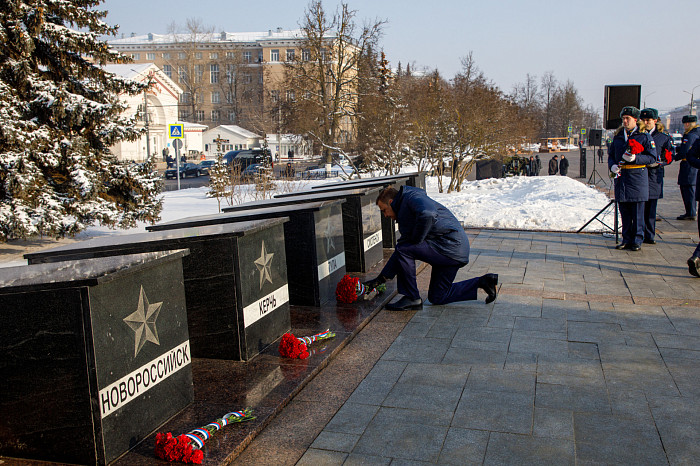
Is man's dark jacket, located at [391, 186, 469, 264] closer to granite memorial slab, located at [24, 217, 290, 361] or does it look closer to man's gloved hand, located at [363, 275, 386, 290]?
man's gloved hand, located at [363, 275, 386, 290]

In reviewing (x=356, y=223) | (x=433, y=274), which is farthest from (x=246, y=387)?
(x=356, y=223)

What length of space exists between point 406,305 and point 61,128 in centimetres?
1002

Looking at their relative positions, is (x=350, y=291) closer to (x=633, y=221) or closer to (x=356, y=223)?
(x=356, y=223)

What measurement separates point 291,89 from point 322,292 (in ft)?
111

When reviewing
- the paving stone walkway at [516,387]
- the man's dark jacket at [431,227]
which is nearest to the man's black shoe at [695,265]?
the paving stone walkway at [516,387]

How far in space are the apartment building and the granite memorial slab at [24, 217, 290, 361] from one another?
87.3 metres

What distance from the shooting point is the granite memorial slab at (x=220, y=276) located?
465 cm

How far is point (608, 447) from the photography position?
3.47m

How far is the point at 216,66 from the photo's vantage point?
10256 cm

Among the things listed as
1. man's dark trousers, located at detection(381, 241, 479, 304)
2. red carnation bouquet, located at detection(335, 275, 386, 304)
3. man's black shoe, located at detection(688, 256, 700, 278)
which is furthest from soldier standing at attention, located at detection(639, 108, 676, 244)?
red carnation bouquet, located at detection(335, 275, 386, 304)

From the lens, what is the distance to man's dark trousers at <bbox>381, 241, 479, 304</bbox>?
6238mm

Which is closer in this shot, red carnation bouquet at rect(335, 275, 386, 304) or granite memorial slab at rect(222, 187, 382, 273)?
red carnation bouquet at rect(335, 275, 386, 304)

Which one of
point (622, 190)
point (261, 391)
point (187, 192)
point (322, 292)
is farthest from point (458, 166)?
point (261, 391)

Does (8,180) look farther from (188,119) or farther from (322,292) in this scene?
(188,119)
